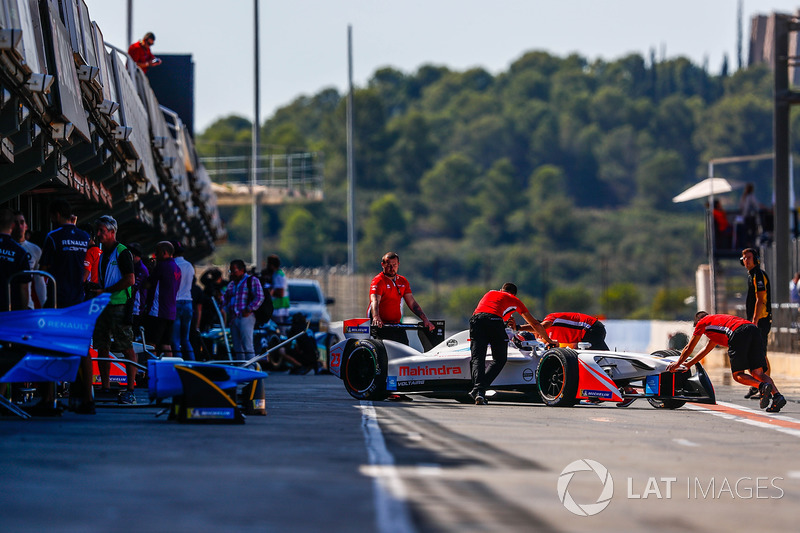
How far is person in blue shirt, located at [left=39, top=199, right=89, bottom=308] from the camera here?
1252 centimetres

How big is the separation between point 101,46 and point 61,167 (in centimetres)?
274

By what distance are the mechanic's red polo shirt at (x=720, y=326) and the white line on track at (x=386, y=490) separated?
502cm

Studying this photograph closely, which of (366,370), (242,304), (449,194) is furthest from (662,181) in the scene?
(366,370)

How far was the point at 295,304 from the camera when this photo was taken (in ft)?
105

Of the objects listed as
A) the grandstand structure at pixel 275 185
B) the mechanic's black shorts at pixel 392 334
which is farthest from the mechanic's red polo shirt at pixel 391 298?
the grandstand structure at pixel 275 185

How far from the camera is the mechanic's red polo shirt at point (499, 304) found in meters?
15.0

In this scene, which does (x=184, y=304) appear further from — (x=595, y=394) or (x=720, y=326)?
(x=720, y=326)

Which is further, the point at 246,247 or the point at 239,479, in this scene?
the point at 246,247

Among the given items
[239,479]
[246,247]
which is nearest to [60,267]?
[239,479]

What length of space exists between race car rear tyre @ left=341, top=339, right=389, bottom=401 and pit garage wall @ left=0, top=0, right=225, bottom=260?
3.68m

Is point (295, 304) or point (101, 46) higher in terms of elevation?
point (101, 46)

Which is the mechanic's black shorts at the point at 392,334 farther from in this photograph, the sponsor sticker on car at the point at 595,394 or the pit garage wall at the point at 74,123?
the pit garage wall at the point at 74,123

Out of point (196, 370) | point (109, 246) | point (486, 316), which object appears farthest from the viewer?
point (486, 316)

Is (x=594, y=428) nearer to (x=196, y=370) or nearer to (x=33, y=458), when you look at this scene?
(x=196, y=370)
